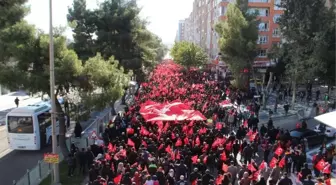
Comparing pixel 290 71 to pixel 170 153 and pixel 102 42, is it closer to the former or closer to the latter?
pixel 102 42

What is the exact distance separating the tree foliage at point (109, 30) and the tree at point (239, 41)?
922cm

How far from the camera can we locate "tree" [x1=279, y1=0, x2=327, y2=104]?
86.6 ft

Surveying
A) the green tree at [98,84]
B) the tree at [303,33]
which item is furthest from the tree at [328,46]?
the green tree at [98,84]

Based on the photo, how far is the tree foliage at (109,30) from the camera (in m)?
30.5

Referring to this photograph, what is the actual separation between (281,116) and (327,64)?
5484 millimetres

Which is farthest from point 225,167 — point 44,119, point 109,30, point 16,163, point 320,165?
point 109,30

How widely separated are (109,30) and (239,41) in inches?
503

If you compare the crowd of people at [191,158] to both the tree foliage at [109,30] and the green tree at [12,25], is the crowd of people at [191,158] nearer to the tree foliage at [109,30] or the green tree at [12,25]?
the green tree at [12,25]

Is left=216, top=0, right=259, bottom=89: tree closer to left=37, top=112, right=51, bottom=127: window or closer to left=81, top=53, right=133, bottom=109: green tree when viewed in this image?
left=81, top=53, right=133, bottom=109: green tree

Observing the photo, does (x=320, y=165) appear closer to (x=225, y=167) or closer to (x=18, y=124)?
(x=225, y=167)

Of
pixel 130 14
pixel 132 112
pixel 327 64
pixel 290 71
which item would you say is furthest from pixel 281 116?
pixel 130 14

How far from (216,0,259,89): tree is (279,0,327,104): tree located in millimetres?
7093

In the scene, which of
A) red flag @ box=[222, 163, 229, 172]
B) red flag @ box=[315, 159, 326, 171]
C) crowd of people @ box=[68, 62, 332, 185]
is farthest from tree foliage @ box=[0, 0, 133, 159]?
red flag @ box=[315, 159, 326, 171]

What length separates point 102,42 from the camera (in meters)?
31.4
